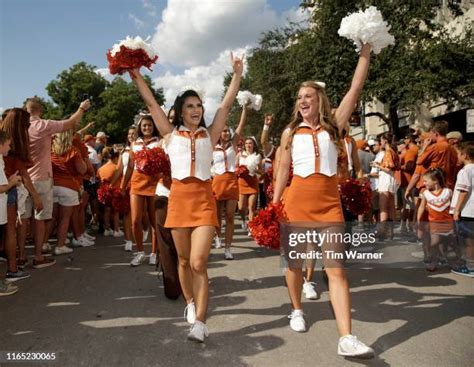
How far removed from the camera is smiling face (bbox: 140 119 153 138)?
6.50 m

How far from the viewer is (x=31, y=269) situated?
21.5ft

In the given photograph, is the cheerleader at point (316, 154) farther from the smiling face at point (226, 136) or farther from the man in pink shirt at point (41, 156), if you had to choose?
the smiling face at point (226, 136)

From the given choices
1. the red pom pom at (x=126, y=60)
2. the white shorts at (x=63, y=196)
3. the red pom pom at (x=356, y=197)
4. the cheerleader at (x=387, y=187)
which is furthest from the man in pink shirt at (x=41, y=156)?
the cheerleader at (x=387, y=187)

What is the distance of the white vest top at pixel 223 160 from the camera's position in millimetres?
7570

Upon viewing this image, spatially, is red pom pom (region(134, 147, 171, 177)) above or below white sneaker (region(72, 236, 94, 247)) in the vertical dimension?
above

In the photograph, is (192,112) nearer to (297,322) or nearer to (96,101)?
(297,322)

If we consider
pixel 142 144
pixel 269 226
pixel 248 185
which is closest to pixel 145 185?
pixel 142 144

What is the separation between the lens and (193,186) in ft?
13.0

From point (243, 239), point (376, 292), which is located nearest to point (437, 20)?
point (243, 239)

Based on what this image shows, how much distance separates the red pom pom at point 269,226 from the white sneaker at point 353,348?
1.01m

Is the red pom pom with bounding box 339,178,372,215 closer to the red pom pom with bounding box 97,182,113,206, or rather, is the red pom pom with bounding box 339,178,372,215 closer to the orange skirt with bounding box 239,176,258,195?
the orange skirt with bounding box 239,176,258,195

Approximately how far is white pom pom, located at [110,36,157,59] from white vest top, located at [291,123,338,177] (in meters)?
1.69

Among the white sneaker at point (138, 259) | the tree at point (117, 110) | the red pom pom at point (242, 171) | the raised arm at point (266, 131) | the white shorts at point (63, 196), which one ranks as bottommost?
the white sneaker at point (138, 259)

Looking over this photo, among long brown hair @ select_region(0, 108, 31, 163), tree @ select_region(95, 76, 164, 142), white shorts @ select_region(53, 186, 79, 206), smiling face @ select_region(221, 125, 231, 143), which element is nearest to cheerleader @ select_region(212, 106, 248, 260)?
smiling face @ select_region(221, 125, 231, 143)
